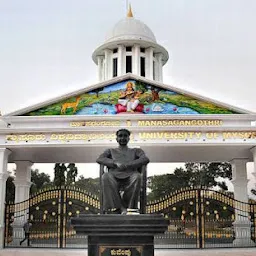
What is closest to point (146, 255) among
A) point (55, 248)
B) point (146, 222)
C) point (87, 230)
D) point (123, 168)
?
point (146, 222)

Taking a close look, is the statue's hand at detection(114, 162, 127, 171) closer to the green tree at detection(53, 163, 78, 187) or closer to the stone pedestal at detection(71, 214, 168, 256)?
the stone pedestal at detection(71, 214, 168, 256)

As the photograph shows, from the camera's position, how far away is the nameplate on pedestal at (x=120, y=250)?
550 cm

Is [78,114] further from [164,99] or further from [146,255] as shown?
[146,255]

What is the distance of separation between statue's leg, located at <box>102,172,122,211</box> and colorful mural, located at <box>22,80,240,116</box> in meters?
8.07

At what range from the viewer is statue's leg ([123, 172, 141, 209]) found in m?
6.05

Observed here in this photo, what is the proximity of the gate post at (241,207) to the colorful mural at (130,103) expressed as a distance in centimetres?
340

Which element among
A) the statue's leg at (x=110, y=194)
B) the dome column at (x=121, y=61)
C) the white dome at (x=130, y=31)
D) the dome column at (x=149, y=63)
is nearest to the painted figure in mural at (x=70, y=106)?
the dome column at (x=121, y=61)

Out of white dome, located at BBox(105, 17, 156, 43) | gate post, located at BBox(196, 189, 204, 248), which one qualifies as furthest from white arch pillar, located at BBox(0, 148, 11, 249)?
white dome, located at BBox(105, 17, 156, 43)

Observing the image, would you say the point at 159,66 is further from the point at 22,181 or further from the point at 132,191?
the point at 132,191

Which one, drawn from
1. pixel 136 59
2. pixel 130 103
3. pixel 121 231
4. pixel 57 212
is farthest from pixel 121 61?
pixel 121 231

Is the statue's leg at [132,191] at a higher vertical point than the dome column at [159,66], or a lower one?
lower

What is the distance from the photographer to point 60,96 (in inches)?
567

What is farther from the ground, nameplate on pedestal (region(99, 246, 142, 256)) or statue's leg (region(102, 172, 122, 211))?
statue's leg (region(102, 172, 122, 211))

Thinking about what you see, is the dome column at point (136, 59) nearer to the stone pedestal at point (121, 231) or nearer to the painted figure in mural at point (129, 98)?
the painted figure in mural at point (129, 98)
